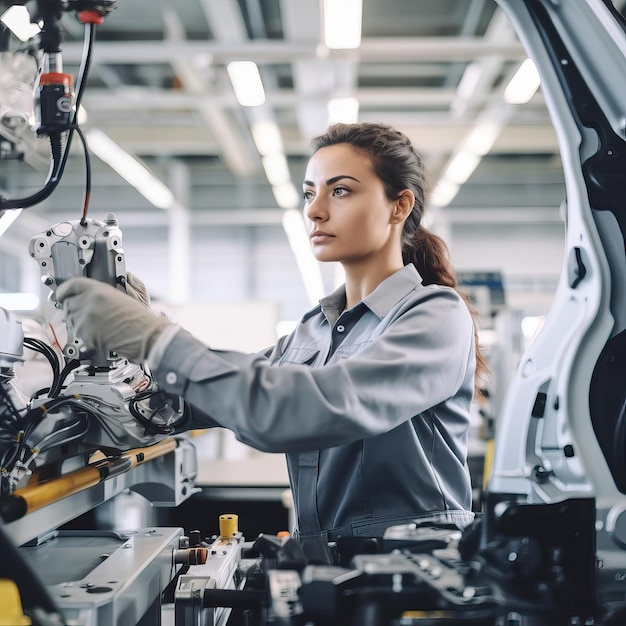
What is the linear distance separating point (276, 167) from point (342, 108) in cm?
164

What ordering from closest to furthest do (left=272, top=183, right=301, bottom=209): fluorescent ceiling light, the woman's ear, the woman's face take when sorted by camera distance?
the woman's face < the woman's ear < (left=272, top=183, right=301, bottom=209): fluorescent ceiling light

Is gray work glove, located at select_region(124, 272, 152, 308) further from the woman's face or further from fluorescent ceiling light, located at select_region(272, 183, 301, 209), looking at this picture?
fluorescent ceiling light, located at select_region(272, 183, 301, 209)

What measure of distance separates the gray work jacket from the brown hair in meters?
0.20

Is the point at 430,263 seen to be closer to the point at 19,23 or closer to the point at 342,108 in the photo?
the point at 19,23

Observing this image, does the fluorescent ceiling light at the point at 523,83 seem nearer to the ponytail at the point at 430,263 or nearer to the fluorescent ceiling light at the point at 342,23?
the fluorescent ceiling light at the point at 342,23

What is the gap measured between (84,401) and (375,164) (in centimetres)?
83

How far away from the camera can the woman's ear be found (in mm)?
1651

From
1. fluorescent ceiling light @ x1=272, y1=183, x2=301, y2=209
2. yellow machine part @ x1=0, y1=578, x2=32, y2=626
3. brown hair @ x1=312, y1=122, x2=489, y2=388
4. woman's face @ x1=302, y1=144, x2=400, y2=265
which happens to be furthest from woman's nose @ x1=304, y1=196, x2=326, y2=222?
fluorescent ceiling light @ x1=272, y1=183, x2=301, y2=209

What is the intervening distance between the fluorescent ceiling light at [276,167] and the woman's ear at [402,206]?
5430mm

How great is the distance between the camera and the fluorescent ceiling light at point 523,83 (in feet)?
15.5

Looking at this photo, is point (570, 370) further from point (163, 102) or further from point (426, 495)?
point (163, 102)

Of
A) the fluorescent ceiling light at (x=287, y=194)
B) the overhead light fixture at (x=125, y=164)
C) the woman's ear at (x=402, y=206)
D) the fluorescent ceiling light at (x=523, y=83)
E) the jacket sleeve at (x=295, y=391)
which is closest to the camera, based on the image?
the jacket sleeve at (x=295, y=391)

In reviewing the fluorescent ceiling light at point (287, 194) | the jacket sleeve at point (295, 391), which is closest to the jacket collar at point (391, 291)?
the jacket sleeve at point (295, 391)

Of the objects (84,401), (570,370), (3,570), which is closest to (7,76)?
(84,401)
